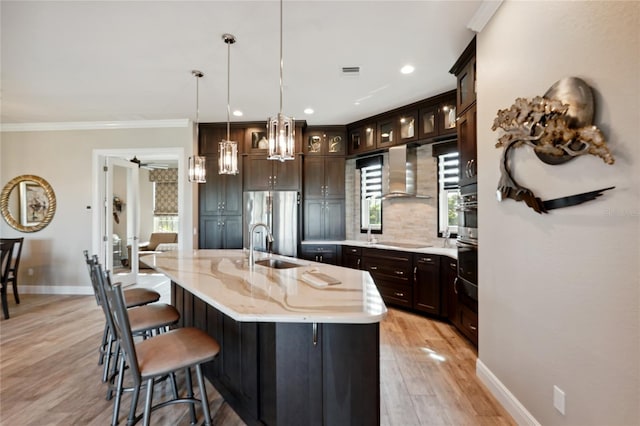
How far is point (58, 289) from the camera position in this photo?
505cm

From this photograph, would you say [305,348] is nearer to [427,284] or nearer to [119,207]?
[427,284]

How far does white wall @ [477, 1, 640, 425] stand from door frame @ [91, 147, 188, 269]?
427 cm

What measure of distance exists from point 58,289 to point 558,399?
257 inches

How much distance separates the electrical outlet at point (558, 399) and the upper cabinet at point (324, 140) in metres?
4.14

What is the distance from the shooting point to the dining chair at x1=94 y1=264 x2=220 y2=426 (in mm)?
1403

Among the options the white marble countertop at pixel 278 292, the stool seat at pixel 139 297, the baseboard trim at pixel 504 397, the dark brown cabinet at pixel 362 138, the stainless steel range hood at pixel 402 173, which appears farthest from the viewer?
the dark brown cabinet at pixel 362 138

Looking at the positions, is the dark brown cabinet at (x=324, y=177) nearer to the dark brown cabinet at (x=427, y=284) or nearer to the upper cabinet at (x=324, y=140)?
the upper cabinet at (x=324, y=140)

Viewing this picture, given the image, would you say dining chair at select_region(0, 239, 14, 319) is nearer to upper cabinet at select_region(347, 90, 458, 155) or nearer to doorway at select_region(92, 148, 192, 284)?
doorway at select_region(92, 148, 192, 284)

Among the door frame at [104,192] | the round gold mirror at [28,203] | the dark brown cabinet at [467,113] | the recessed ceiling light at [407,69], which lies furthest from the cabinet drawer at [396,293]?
the round gold mirror at [28,203]

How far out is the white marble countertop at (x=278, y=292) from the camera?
1.33m

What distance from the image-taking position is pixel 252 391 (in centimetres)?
177

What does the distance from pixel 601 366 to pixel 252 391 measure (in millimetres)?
1700

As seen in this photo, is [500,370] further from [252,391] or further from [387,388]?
[252,391]

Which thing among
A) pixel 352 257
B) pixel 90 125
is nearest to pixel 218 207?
A: pixel 352 257
